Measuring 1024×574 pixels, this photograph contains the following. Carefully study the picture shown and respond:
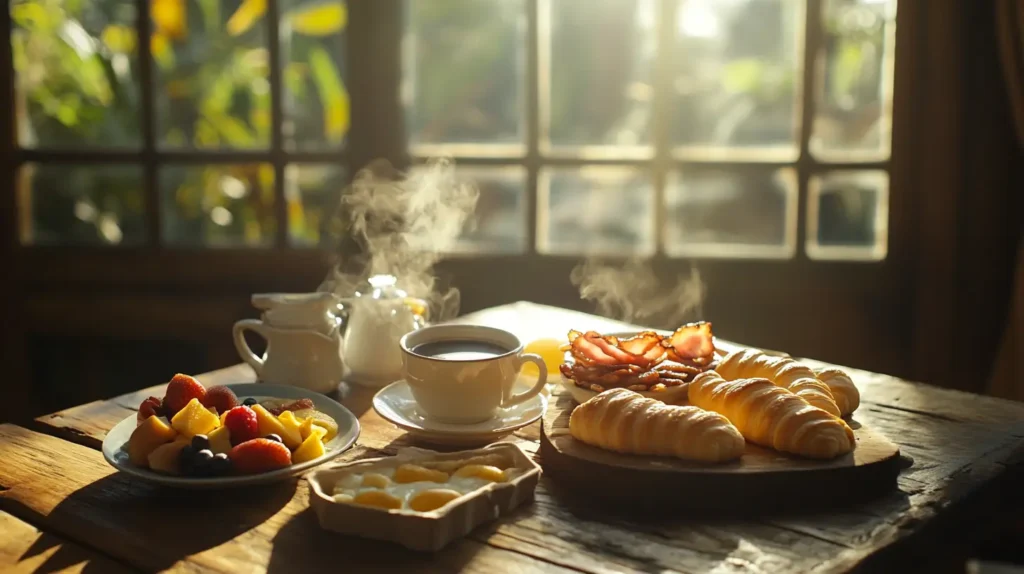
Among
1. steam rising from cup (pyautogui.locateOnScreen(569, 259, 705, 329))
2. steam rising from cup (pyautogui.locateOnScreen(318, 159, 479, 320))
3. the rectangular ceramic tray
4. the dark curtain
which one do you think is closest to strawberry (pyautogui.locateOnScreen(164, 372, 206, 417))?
the rectangular ceramic tray

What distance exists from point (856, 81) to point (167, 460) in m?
2.24

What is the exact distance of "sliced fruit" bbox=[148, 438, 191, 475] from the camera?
1.15m

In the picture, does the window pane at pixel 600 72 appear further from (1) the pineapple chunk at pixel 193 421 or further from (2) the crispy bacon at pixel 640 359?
(1) the pineapple chunk at pixel 193 421

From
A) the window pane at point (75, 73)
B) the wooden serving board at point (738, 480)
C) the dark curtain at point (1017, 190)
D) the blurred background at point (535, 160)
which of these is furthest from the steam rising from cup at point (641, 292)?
the wooden serving board at point (738, 480)

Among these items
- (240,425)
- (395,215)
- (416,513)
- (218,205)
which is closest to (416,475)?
(416,513)

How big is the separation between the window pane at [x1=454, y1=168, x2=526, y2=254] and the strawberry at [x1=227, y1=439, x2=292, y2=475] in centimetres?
186

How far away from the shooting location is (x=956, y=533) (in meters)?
1.16

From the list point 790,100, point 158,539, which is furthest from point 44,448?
point 790,100

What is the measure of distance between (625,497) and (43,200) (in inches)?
105

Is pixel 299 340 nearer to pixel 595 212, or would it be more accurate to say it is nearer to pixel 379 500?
pixel 379 500

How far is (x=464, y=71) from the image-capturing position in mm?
2943

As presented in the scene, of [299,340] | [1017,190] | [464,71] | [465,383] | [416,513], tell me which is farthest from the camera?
[464,71]

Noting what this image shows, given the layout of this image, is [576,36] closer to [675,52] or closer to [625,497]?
[675,52]

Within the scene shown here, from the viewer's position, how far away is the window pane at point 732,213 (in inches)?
112
